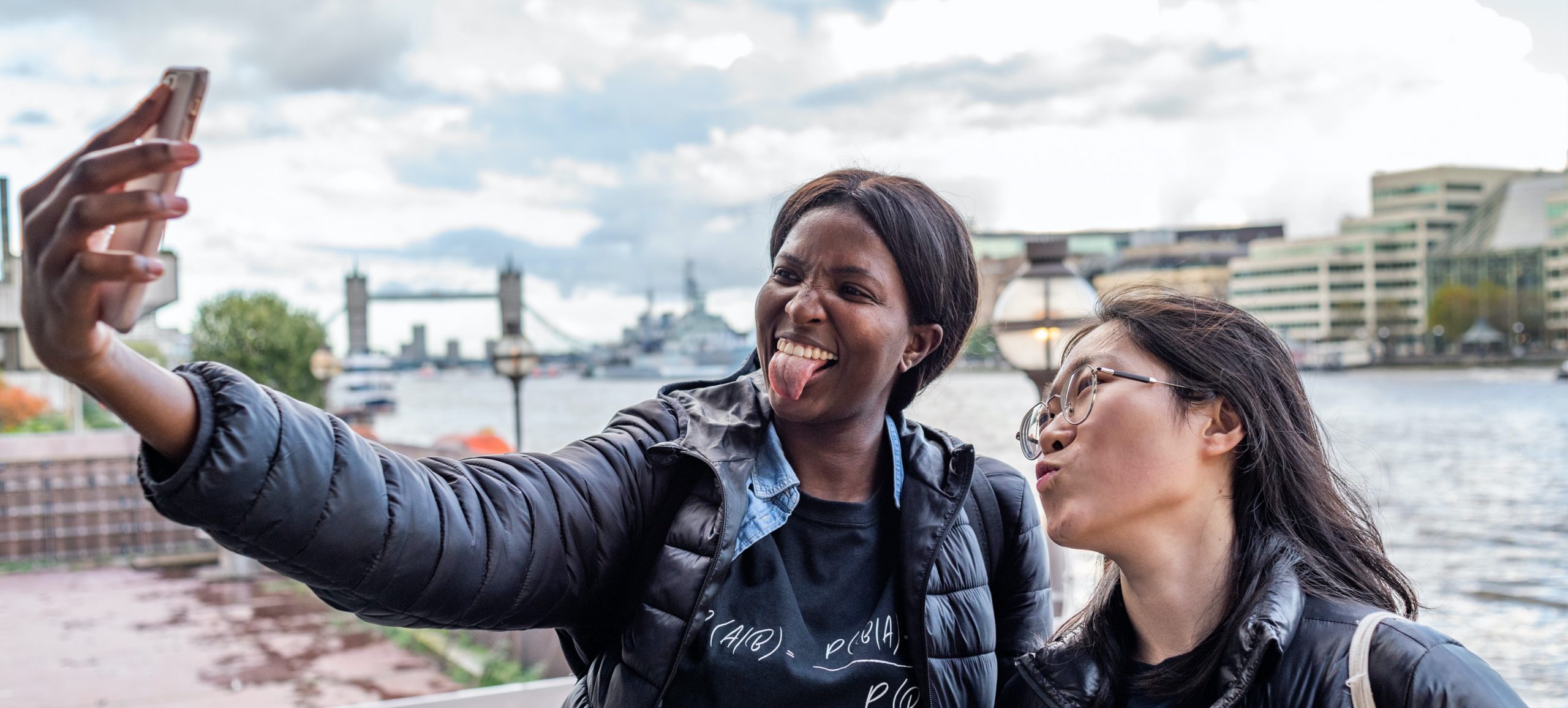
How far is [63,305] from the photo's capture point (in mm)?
1076

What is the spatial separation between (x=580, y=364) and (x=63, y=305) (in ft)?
192

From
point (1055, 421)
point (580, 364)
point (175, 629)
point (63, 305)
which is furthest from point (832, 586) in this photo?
point (580, 364)

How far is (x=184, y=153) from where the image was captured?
105 cm

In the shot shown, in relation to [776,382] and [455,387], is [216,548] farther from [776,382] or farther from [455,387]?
[455,387]

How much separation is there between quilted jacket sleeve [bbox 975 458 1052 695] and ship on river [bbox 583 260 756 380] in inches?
1020

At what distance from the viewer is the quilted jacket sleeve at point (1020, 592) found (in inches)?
80.4

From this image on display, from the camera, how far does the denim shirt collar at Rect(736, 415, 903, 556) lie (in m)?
1.78

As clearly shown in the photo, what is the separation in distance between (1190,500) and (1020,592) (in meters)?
0.53

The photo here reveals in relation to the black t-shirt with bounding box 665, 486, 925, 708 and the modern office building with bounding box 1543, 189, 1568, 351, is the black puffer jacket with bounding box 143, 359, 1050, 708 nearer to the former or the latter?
the black t-shirt with bounding box 665, 486, 925, 708

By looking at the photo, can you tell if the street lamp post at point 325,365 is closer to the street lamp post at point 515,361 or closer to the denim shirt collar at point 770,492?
the street lamp post at point 515,361

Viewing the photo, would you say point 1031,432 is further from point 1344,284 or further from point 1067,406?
point 1344,284

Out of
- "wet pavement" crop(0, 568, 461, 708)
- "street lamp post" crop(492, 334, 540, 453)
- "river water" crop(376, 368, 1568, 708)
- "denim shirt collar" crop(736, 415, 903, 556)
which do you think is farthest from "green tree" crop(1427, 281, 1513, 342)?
"denim shirt collar" crop(736, 415, 903, 556)

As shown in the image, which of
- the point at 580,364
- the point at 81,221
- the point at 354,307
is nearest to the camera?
the point at 81,221

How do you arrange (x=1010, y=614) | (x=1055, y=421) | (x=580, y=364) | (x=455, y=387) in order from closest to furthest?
(x=1055, y=421) → (x=1010, y=614) → (x=580, y=364) → (x=455, y=387)
